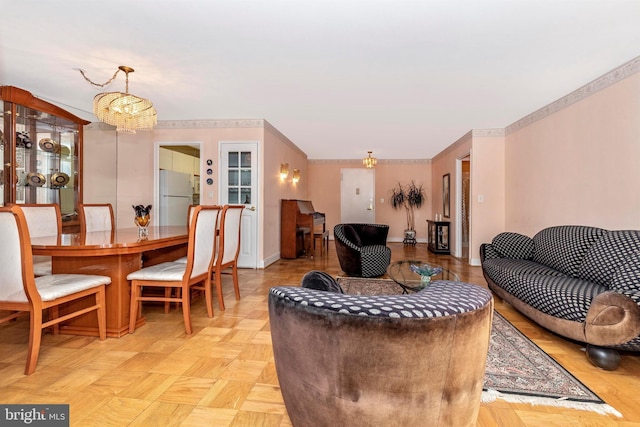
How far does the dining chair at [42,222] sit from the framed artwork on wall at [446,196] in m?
6.36

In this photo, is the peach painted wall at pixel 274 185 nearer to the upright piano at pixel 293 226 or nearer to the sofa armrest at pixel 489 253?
the upright piano at pixel 293 226

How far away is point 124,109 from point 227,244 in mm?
1646

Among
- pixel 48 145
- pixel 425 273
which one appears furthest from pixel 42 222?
pixel 425 273

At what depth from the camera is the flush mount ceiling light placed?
293 centimetres

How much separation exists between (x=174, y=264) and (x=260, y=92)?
2168mm

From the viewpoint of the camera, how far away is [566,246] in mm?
2949

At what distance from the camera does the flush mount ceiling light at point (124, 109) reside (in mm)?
2934

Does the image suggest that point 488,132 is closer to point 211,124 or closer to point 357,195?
point 357,195

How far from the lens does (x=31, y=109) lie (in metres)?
3.69

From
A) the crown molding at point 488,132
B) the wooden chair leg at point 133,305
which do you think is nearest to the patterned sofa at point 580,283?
the crown molding at point 488,132

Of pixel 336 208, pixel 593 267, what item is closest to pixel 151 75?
pixel 593 267

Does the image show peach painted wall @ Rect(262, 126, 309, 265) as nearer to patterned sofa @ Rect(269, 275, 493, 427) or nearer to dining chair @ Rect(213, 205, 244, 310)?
dining chair @ Rect(213, 205, 244, 310)

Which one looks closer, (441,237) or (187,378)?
(187,378)

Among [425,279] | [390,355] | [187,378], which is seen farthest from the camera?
[425,279]
